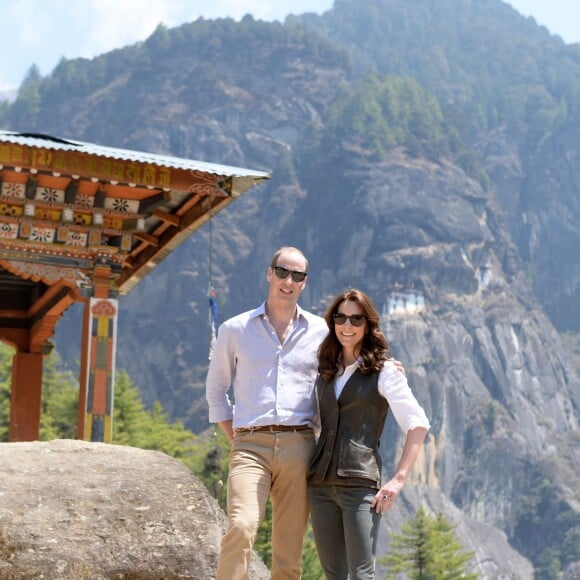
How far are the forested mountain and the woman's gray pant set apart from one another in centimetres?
8792

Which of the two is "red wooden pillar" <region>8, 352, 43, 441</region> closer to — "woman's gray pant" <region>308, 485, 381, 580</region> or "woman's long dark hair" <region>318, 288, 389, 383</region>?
"woman's long dark hair" <region>318, 288, 389, 383</region>

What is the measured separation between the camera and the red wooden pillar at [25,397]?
16156mm

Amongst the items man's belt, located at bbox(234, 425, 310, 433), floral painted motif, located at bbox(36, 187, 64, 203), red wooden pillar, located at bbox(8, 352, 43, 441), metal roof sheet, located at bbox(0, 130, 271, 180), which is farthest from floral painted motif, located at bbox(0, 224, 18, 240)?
man's belt, located at bbox(234, 425, 310, 433)

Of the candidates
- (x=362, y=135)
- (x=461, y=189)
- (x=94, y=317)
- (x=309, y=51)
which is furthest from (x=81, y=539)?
(x=309, y=51)

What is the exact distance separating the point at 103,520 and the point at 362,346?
5.37 feet

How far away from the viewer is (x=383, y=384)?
5.04 m

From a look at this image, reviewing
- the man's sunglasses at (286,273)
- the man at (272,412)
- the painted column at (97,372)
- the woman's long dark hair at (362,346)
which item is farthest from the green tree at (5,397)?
the woman's long dark hair at (362,346)

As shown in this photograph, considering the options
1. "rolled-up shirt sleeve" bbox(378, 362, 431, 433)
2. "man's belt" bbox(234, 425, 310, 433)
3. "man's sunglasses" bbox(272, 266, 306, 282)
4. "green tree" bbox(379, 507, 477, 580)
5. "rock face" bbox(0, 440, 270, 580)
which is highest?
"man's sunglasses" bbox(272, 266, 306, 282)

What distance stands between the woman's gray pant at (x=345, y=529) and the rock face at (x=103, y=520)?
93 centimetres

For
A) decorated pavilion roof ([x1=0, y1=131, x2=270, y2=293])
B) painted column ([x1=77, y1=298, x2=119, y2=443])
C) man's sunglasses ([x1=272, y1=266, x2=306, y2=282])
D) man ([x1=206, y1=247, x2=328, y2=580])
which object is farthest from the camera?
painted column ([x1=77, y1=298, x2=119, y2=443])

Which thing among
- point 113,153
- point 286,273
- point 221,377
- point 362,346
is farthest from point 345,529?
point 113,153

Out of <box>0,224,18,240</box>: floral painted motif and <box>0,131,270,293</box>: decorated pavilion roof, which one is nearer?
<box>0,131,270,293</box>: decorated pavilion roof

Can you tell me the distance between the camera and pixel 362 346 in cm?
518

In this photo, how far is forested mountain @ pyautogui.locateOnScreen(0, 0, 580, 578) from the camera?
357 ft
